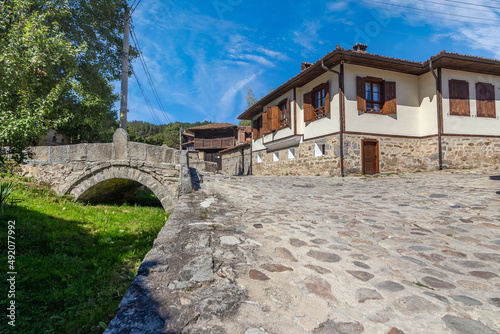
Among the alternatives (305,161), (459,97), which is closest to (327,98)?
(305,161)

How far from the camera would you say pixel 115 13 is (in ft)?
37.6

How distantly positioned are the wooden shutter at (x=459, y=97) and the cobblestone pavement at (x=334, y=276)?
31.3 ft

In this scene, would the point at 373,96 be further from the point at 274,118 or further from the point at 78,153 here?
the point at 78,153

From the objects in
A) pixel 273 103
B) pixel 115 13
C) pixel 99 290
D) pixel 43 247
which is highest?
pixel 115 13

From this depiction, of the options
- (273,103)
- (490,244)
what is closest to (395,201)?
(490,244)

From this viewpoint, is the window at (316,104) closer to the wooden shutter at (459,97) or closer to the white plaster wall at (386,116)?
the white plaster wall at (386,116)

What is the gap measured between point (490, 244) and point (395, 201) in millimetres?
2376

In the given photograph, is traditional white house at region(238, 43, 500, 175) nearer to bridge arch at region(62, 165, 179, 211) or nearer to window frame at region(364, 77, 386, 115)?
window frame at region(364, 77, 386, 115)

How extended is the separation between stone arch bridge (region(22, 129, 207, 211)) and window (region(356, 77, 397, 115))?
8.00m

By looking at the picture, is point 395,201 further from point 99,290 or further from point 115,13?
point 115,13

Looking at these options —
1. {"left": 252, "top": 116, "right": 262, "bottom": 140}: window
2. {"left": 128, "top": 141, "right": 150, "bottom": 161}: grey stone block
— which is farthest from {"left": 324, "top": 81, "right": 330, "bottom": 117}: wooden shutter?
{"left": 128, "top": 141, "right": 150, "bottom": 161}: grey stone block

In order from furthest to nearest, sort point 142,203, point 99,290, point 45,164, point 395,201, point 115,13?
1. point 115,13
2. point 142,203
3. point 45,164
4. point 395,201
5. point 99,290

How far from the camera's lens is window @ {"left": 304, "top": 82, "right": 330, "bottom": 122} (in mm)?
10722

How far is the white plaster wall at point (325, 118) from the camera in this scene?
10.2m
